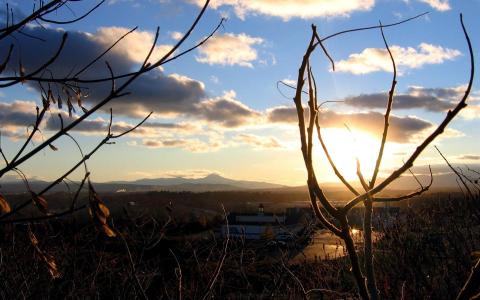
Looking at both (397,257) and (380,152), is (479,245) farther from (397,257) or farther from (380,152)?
(380,152)

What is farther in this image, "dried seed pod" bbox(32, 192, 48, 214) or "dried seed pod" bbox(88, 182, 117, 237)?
"dried seed pod" bbox(32, 192, 48, 214)

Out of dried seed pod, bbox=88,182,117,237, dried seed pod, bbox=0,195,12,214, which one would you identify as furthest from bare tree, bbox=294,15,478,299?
dried seed pod, bbox=0,195,12,214

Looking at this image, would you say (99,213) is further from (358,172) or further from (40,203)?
(358,172)

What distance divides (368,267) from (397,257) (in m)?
5.92

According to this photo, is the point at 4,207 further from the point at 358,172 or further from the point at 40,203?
the point at 358,172

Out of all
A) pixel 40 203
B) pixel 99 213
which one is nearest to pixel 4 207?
pixel 40 203

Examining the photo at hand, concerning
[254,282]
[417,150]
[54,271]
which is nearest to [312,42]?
[417,150]

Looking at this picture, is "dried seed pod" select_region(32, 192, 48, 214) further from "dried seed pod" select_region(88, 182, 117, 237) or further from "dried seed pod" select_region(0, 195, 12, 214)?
"dried seed pod" select_region(88, 182, 117, 237)

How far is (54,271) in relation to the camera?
1687 mm

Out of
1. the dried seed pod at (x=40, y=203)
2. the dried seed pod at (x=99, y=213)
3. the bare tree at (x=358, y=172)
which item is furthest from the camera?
the dried seed pod at (x=40, y=203)

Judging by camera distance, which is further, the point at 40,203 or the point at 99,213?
the point at 40,203

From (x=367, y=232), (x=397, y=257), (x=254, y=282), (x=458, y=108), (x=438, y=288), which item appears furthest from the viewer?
(x=254, y=282)

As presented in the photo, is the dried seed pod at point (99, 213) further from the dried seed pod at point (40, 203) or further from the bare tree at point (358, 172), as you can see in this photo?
the bare tree at point (358, 172)

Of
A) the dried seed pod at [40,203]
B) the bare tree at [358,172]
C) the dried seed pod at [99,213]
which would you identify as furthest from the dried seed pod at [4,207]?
the bare tree at [358,172]
